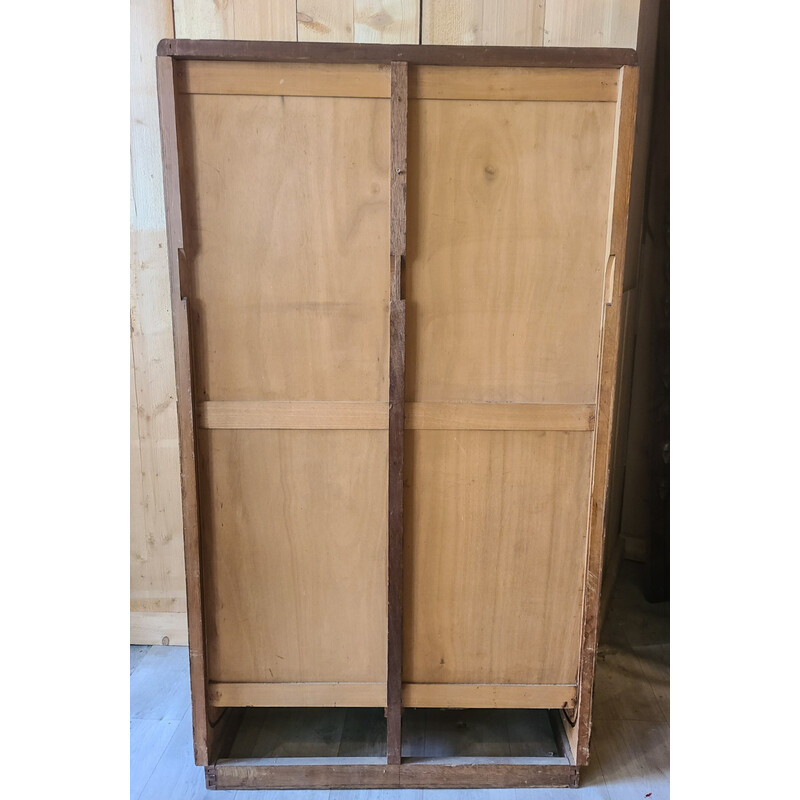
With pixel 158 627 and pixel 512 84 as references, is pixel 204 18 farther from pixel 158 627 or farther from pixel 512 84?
pixel 158 627

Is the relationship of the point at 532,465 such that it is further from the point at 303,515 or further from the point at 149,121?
the point at 149,121

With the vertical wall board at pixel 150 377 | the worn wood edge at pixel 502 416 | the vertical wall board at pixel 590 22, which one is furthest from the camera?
the vertical wall board at pixel 150 377

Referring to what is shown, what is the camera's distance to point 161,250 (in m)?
1.95

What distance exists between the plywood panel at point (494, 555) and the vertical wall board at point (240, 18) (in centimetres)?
117

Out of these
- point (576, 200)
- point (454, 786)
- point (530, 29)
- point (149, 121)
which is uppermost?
point (530, 29)

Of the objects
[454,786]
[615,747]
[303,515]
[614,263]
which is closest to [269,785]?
[454,786]

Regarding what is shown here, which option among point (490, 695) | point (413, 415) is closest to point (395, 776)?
point (490, 695)

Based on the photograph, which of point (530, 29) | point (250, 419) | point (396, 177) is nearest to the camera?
point (396, 177)

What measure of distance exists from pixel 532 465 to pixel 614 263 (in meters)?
0.48

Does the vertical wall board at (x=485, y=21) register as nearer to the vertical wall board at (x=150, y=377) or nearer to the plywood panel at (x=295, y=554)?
the vertical wall board at (x=150, y=377)

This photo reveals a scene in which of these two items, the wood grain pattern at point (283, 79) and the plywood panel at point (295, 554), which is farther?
the plywood panel at point (295, 554)

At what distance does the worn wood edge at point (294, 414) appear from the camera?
145 centimetres

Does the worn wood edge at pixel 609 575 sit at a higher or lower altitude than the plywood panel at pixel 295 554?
lower

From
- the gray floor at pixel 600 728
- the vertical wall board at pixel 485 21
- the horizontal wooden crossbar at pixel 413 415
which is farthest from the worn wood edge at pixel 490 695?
the vertical wall board at pixel 485 21
